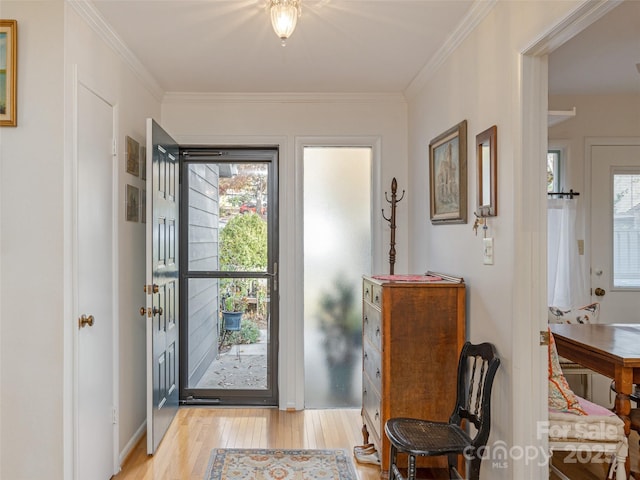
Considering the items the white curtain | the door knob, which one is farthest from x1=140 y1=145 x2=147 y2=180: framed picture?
the white curtain

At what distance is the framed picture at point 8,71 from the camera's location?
2096mm

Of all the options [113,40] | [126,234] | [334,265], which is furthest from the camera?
[334,265]

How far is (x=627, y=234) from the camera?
371 centimetres

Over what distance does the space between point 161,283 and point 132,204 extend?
58cm

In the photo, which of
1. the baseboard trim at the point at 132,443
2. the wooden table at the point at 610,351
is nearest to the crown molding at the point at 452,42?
the wooden table at the point at 610,351

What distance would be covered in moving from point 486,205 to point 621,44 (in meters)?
1.50

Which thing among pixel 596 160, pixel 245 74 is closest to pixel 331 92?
pixel 245 74

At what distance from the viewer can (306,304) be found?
3900mm

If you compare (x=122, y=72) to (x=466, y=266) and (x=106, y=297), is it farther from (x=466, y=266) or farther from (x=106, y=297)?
(x=466, y=266)

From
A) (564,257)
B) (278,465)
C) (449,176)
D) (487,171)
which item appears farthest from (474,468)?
(564,257)

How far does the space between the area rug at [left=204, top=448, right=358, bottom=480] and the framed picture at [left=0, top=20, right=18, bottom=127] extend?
223cm

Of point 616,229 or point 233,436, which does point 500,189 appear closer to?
point 616,229

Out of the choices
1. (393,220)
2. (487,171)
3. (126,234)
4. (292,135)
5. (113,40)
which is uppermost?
(113,40)

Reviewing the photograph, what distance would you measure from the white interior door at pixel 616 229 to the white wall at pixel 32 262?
152 inches
